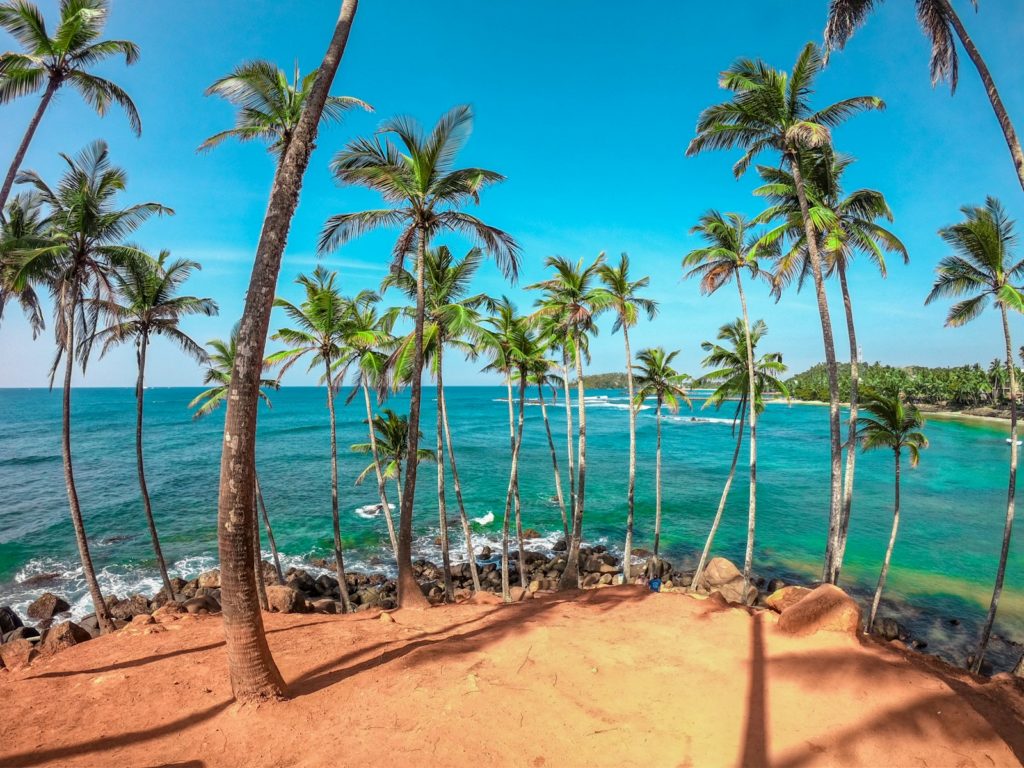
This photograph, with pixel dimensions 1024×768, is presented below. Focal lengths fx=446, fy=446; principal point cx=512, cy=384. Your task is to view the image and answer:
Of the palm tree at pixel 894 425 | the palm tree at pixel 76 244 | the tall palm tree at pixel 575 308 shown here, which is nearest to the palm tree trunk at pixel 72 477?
the palm tree at pixel 76 244

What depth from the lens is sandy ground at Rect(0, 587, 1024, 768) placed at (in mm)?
4801

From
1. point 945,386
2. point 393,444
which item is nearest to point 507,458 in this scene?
point 393,444

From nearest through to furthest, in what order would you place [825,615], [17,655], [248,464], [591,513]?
[248,464] < [825,615] < [17,655] < [591,513]

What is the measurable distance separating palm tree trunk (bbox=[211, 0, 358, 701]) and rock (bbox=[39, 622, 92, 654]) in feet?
18.4

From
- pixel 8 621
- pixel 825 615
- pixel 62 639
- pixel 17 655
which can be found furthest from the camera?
pixel 8 621

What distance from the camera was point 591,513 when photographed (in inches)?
1304

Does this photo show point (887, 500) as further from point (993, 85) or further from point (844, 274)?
point (993, 85)

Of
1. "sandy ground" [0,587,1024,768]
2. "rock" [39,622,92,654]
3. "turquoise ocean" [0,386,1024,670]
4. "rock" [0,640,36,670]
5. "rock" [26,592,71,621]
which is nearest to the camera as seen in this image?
"sandy ground" [0,587,1024,768]

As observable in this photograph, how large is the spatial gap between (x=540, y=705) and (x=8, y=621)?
21749 millimetres

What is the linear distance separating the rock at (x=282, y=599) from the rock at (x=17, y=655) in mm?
5913

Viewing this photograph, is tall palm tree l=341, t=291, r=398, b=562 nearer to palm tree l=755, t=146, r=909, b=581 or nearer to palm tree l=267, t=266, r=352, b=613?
palm tree l=267, t=266, r=352, b=613

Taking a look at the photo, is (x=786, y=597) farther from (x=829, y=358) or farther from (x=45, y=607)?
(x=45, y=607)

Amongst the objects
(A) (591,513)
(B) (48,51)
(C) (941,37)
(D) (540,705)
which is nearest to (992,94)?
(C) (941,37)

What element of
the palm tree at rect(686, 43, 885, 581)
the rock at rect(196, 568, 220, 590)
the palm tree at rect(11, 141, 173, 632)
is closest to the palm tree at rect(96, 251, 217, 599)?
the palm tree at rect(11, 141, 173, 632)
